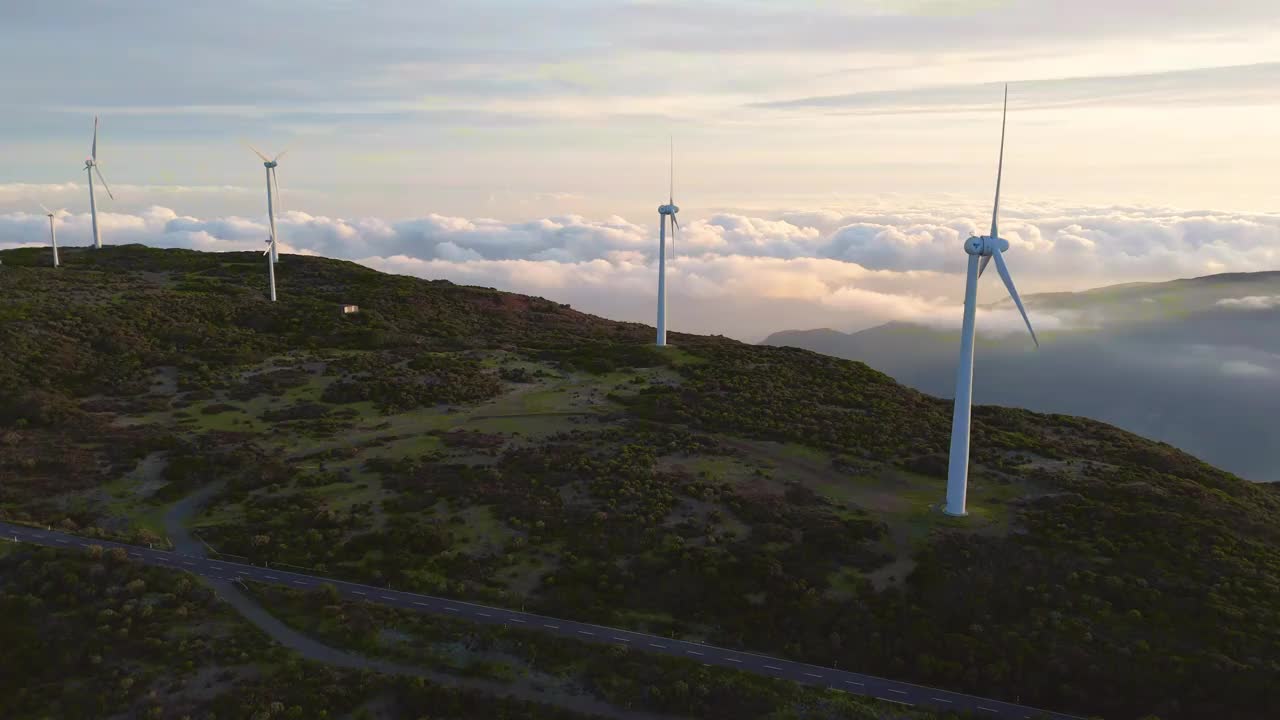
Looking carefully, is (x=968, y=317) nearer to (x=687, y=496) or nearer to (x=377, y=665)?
(x=687, y=496)

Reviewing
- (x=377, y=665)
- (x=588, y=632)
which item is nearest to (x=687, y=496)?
(x=588, y=632)

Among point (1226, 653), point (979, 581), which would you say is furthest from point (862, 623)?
point (1226, 653)

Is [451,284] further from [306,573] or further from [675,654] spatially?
[675,654]

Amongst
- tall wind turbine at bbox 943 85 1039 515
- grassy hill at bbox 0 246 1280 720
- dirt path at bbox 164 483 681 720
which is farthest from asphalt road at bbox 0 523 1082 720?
tall wind turbine at bbox 943 85 1039 515

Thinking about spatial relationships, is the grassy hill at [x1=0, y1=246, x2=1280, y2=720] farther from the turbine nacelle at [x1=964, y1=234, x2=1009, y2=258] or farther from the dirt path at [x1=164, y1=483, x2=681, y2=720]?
the turbine nacelle at [x1=964, y1=234, x2=1009, y2=258]

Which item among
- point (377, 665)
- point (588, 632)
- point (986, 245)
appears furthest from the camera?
point (986, 245)

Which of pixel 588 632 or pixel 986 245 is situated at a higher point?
pixel 986 245

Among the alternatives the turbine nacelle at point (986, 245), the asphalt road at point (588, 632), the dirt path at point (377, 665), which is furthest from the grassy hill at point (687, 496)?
the turbine nacelle at point (986, 245)

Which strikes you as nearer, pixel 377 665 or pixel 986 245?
pixel 377 665
